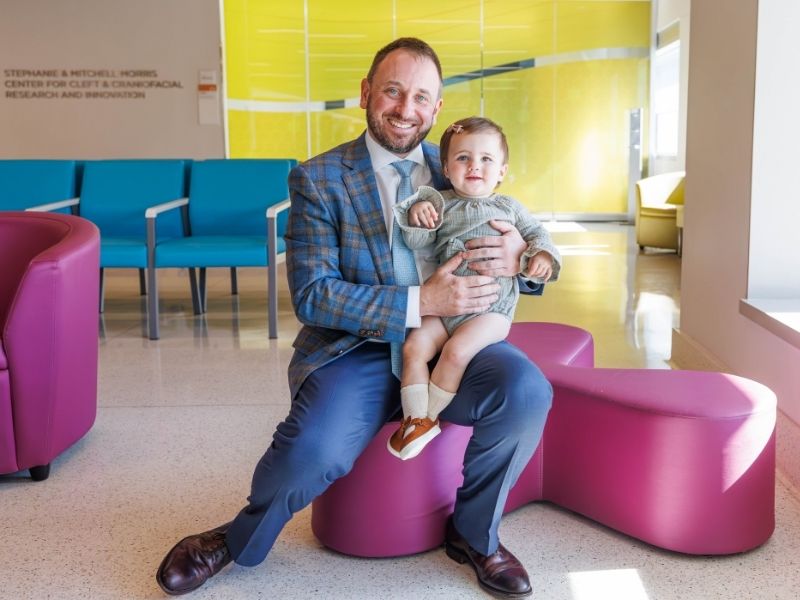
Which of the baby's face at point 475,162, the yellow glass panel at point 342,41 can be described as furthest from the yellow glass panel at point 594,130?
the baby's face at point 475,162

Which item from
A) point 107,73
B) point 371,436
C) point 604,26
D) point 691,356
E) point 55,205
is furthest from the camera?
point 604,26

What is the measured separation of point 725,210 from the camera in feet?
12.4

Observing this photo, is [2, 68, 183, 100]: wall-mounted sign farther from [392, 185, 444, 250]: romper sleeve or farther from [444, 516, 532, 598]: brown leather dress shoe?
[444, 516, 532, 598]: brown leather dress shoe

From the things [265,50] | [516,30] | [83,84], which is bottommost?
[83,84]

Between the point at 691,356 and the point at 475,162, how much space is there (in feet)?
7.61

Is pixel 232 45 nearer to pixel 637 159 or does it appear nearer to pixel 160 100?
pixel 160 100

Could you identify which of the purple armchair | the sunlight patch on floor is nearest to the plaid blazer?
the sunlight patch on floor

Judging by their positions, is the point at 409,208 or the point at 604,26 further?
the point at 604,26

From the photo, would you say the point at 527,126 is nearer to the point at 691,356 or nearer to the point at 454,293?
the point at 691,356

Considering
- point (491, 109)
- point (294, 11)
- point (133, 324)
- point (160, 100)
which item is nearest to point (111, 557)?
point (133, 324)

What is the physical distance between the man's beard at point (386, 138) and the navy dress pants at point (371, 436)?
1.75 ft

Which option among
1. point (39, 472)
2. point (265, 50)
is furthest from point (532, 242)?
point (265, 50)

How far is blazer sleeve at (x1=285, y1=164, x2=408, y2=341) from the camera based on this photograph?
87.2 inches

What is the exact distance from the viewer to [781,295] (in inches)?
138
